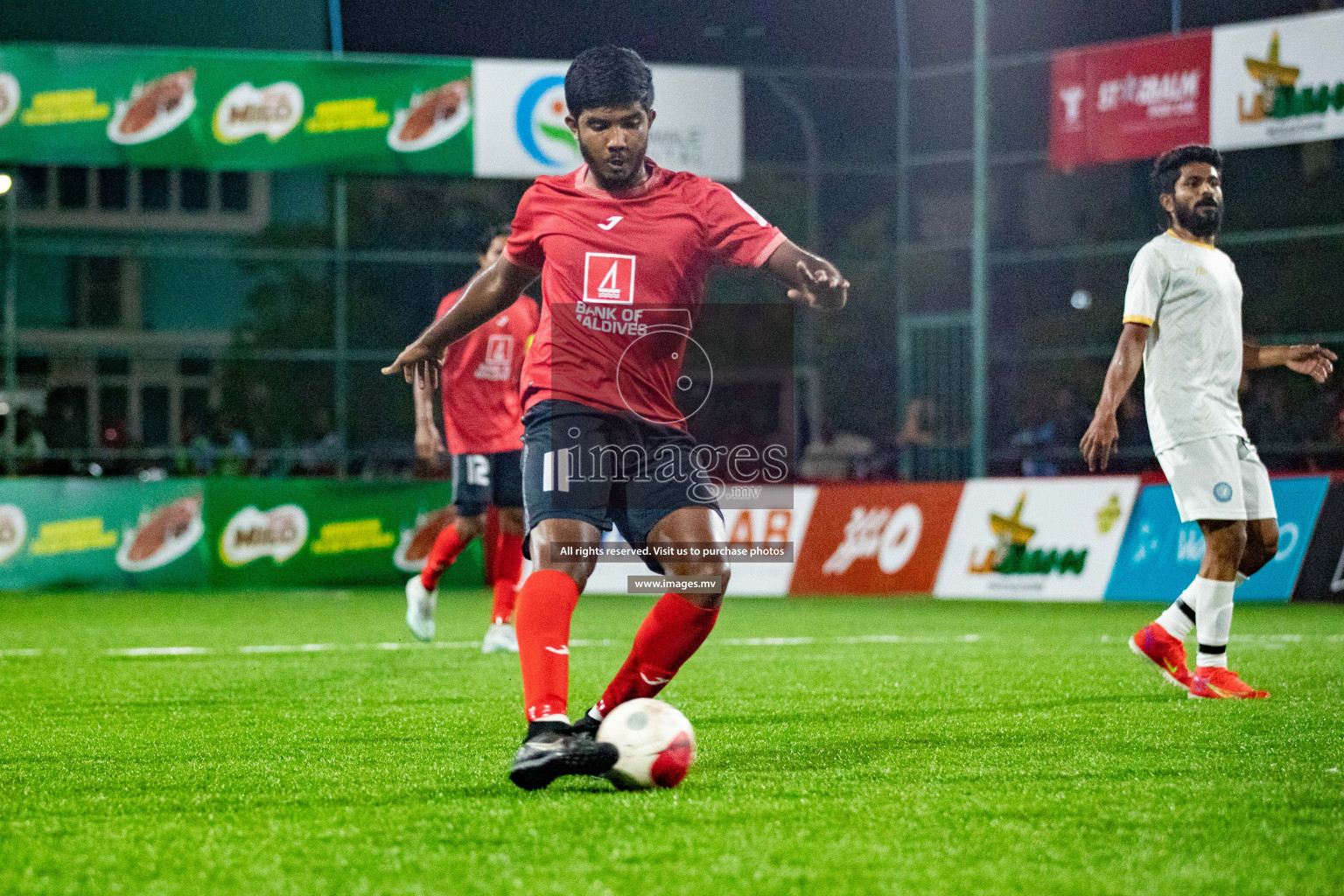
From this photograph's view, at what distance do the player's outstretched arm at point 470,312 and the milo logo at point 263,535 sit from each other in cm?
1151

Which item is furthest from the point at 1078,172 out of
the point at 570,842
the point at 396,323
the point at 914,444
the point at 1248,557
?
the point at 570,842

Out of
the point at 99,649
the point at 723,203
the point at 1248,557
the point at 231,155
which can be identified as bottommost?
the point at 99,649

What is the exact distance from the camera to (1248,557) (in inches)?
277

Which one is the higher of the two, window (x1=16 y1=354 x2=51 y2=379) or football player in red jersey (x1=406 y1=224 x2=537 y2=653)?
window (x1=16 y1=354 x2=51 y2=379)

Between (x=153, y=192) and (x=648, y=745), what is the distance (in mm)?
38757

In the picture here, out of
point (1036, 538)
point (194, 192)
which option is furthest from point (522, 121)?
point (194, 192)

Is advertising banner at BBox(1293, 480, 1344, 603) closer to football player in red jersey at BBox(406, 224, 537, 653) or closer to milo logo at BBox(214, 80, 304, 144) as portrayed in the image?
football player in red jersey at BBox(406, 224, 537, 653)

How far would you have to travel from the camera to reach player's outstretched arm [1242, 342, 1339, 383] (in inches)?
273

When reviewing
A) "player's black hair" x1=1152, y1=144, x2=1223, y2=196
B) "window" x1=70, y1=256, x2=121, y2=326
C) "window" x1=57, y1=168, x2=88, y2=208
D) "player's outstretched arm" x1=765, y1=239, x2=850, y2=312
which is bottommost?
"player's outstretched arm" x1=765, y1=239, x2=850, y2=312

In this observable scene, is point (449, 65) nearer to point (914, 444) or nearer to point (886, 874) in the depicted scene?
point (914, 444)

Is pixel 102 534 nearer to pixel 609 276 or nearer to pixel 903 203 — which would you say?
pixel 903 203

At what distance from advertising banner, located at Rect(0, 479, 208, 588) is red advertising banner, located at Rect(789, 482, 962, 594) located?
6.14 meters

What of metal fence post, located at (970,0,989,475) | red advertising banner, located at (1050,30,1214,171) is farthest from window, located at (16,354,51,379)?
red advertising banner, located at (1050,30,1214,171)

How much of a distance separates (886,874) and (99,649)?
7.31 metres
